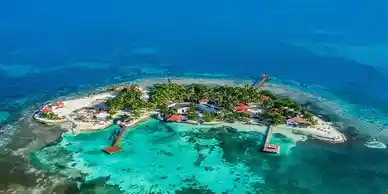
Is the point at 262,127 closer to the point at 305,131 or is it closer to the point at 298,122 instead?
the point at 298,122

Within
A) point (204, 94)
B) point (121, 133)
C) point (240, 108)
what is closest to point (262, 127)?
point (240, 108)

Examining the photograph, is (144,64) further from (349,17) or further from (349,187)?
(349,17)

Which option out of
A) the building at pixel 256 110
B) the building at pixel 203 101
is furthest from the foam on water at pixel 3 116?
the building at pixel 256 110

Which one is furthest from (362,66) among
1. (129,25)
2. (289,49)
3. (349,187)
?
(129,25)

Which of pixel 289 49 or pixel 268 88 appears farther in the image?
pixel 289 49

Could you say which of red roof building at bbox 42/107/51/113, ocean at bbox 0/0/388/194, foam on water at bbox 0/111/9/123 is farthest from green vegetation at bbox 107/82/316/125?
foam on water at bbox 0/111/9/123

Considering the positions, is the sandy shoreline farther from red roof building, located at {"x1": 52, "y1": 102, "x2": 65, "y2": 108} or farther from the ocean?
the ocean
